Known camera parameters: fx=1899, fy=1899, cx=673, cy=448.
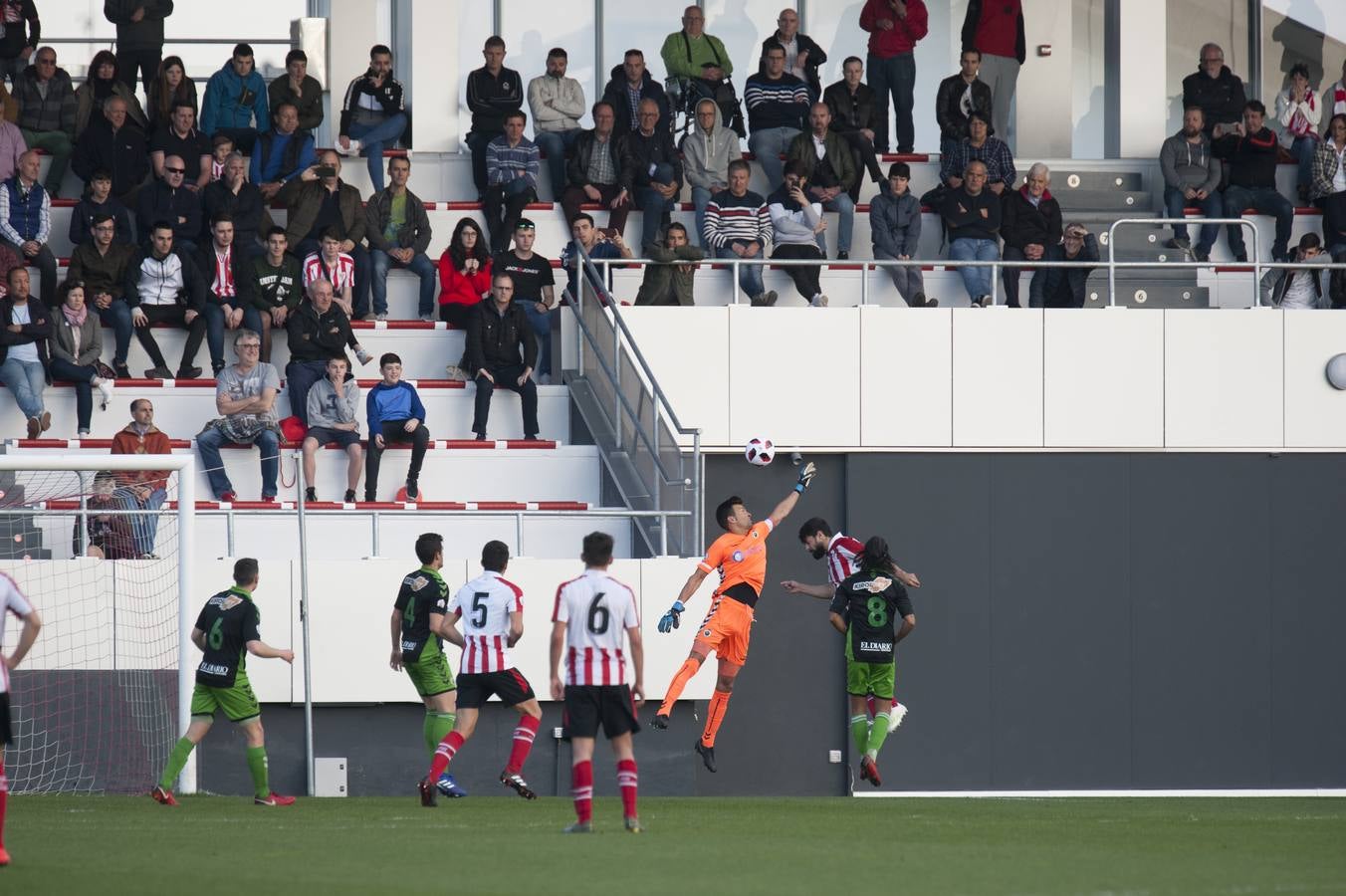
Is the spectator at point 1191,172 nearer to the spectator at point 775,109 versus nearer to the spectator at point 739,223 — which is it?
the spectator at point 775,109

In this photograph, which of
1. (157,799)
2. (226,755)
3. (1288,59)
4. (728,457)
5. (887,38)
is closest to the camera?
(157,799)

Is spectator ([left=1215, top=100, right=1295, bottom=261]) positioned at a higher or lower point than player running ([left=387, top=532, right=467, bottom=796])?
higher

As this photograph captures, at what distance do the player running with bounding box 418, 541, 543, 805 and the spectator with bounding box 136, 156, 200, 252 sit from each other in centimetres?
823

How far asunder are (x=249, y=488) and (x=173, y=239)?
9.77 ft

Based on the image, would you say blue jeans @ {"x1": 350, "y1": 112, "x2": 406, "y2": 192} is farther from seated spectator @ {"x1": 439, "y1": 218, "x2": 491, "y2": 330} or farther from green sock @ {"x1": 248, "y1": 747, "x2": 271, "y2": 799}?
green sock @ {"x1": 248, "y1": 747, "x2": 271, "y2": 799}

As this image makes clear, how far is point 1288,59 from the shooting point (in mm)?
25609

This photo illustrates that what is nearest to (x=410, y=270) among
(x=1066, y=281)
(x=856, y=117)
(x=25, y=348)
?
(x=25, y=348)

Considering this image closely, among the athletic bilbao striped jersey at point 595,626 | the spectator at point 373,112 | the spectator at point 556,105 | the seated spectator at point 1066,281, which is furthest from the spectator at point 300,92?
the athletic bilbao striped jersey at point 595,626

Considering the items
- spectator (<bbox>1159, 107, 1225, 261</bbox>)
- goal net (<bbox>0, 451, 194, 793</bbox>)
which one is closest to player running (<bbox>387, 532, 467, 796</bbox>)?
goal net (<bbox>0, 451, 194, 793</bbox>)

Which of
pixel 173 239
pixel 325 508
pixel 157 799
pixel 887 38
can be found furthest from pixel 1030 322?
pixel 157 799

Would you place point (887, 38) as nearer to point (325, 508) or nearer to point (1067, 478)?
point (1067, 478)

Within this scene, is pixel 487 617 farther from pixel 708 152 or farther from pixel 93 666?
pixel 708 152

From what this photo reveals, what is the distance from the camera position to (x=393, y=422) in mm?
18047

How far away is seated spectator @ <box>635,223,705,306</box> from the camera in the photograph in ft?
62.0
